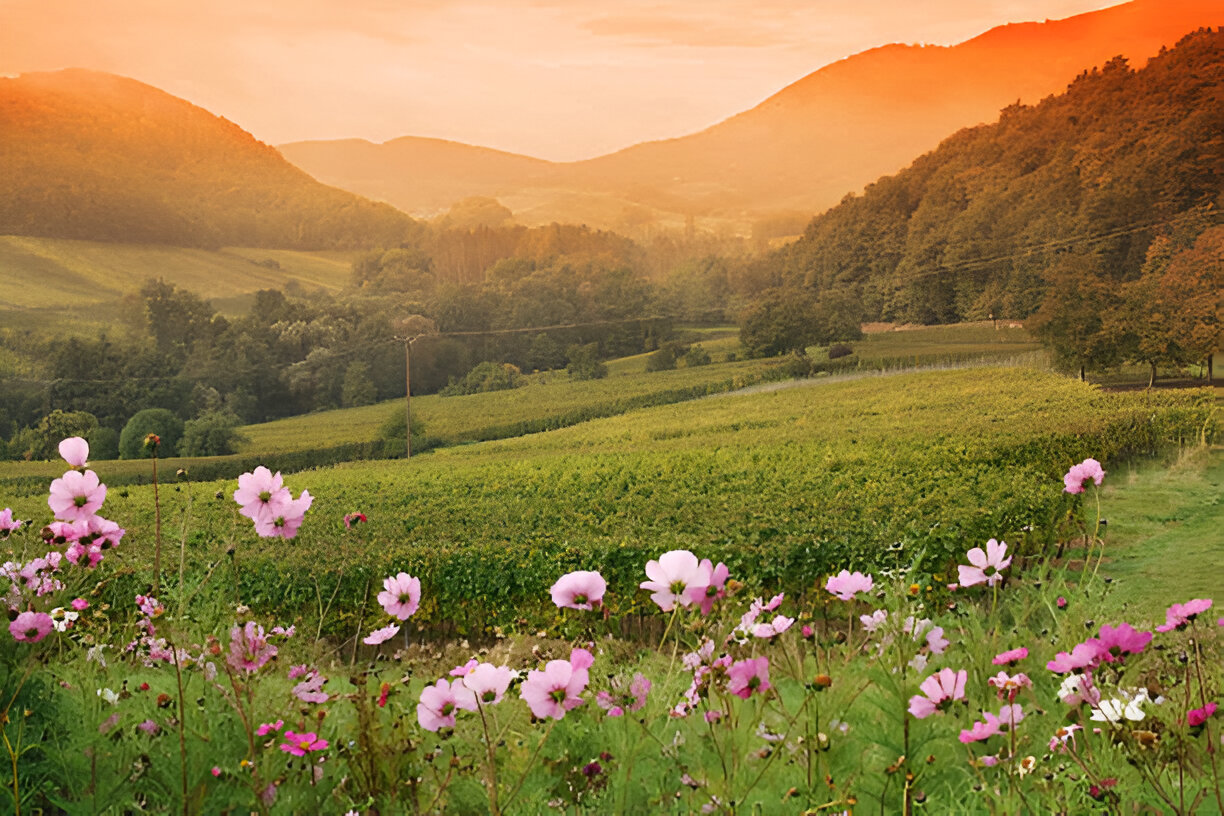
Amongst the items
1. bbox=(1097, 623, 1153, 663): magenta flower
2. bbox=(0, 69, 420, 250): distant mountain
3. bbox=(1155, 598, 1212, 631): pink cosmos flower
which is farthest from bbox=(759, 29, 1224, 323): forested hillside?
bbox=(1097, 623, 1153, 663): magenta flower

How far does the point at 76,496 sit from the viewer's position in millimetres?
2402

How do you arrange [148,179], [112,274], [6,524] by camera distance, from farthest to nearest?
[148,179] < [112,274] < [6,524]

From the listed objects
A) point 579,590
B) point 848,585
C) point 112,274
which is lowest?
point 848,585

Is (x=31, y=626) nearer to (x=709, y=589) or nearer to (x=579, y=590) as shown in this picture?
(x=579, y=590)

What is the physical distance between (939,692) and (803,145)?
24618mm

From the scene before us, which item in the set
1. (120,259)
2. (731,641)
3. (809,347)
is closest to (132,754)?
(731,641)

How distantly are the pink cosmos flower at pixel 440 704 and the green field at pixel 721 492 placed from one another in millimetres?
1103

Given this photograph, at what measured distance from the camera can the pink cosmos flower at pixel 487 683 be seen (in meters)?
1.68

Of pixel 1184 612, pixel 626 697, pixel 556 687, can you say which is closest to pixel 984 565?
pixel 1184 612

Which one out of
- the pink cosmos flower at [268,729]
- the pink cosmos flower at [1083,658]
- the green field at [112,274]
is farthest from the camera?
the green field at [112,274]

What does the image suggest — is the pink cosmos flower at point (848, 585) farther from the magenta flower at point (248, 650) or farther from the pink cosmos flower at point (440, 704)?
the magenta flower at point (248, 650)

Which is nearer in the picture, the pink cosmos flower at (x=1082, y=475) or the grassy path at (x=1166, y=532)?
the pink cosmos flower at (x=1082, y=475)

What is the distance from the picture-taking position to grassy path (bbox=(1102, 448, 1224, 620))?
24.6 feet

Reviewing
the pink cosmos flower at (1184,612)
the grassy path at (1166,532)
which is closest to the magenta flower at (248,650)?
the pink cosmos flower at (1184,612)
